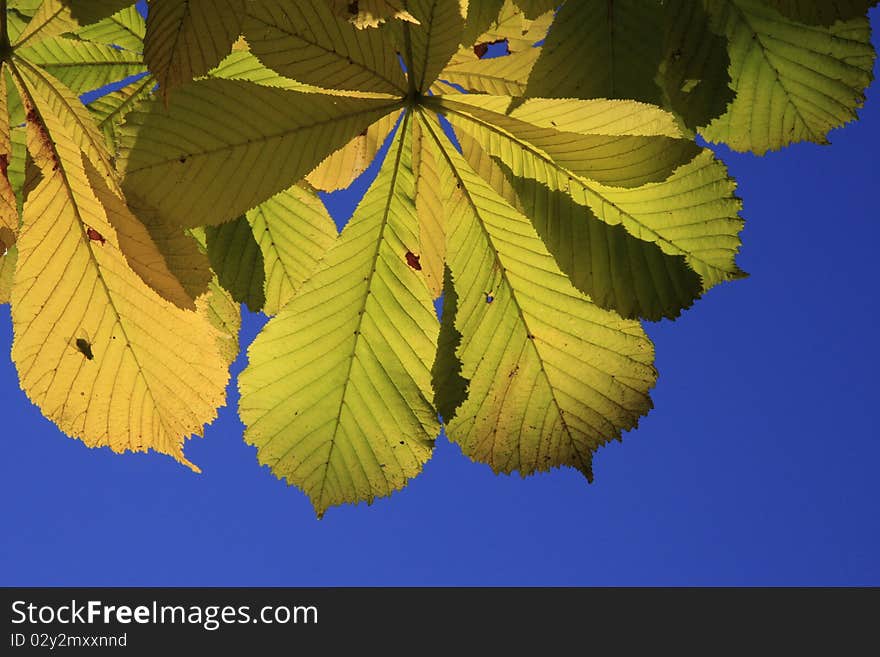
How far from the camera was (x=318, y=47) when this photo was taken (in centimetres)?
71

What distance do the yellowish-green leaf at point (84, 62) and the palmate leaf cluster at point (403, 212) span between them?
96 millimetres

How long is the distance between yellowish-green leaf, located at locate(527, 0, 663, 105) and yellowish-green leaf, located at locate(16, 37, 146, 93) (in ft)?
1.58

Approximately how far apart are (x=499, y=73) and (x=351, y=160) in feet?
0.61

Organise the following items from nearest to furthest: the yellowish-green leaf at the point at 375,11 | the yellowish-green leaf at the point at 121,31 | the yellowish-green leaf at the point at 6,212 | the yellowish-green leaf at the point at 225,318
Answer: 1. the yellowish-green leaf at the point at 375,11
2. the yellowish-green leaf at the point at 6,212
3. the yellowish-green leaf at the point at 121,31
4. the yellowish-green leaf at the point at 225,318

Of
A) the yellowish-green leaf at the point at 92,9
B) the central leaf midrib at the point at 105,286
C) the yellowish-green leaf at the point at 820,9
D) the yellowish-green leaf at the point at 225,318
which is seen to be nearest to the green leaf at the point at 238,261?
the yellowish-green leaf at the point at 225,318

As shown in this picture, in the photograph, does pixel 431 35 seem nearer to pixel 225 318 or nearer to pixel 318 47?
pixel 318 47

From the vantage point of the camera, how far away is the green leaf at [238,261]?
0.96 metres

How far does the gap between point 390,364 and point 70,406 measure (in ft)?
0.92

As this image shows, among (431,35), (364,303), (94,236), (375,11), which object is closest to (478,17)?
(431,35)

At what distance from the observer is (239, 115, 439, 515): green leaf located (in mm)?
793

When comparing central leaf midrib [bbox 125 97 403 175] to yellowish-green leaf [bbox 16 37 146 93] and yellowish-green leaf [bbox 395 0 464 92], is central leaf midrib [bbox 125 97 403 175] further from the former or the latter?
yellowish-green leaf [bbox 16 37 146 93]

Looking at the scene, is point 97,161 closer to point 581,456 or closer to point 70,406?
point 70,406

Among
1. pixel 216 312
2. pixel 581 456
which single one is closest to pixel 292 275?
pixel 216 312

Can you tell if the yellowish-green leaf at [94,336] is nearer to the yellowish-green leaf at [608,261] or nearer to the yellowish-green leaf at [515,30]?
the yellowish-green leaf at [608,261]
